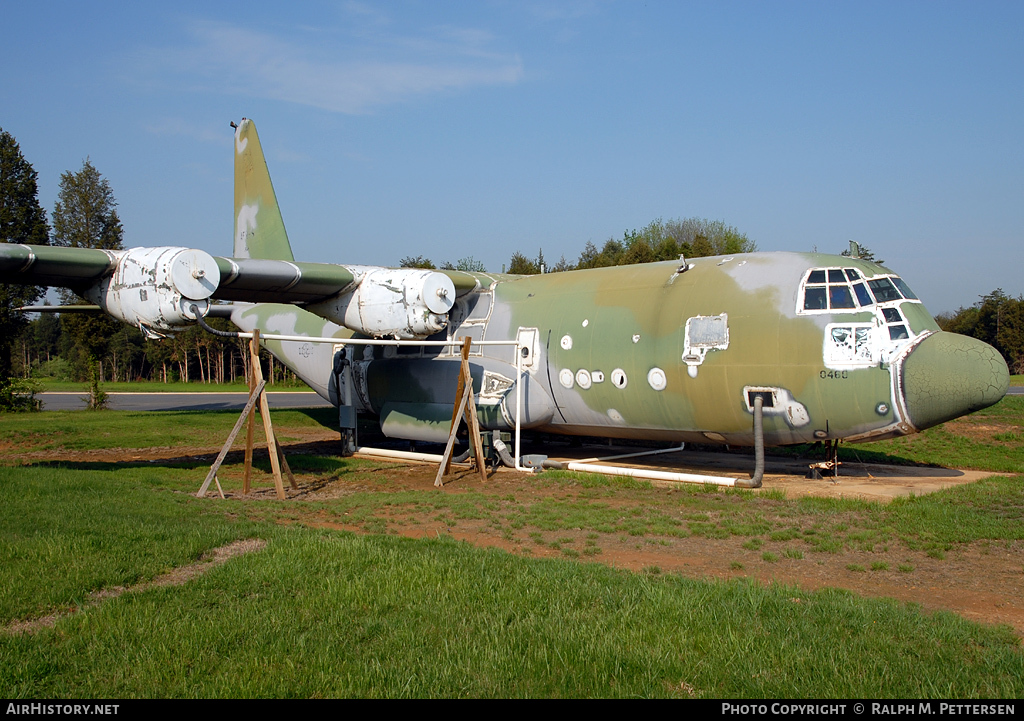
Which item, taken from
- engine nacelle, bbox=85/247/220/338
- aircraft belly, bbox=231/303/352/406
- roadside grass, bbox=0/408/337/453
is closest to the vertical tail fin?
aircraft belly, bbox=231/303/352/406

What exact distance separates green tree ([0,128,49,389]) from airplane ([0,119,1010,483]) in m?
18.3

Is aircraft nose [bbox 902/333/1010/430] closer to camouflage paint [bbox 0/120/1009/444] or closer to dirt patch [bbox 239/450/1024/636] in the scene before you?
camouflage paint [bbox 0/120/1009/444]

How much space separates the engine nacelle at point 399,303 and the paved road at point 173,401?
15.3 meters

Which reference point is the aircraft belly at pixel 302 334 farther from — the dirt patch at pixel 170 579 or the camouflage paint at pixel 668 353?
the dirt patch at pixel 170 579

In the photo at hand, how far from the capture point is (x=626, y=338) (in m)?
12.9

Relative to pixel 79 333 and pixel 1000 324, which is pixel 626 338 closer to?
pixel 79 333

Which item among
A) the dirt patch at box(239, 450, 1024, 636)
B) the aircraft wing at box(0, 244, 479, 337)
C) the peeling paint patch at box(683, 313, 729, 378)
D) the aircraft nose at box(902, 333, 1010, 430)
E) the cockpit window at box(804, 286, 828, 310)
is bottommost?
the dirt patch at box(239, 450, 1024, 636)

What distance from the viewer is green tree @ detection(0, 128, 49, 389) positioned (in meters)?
27.7

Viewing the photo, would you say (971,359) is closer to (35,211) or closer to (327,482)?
(327,482)

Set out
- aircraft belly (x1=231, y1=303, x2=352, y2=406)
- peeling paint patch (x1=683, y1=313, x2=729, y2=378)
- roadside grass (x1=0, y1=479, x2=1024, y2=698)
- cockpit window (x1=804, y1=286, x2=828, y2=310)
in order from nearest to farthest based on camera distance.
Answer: roadside grass (x1=0, y1=479, x2=1024, y2=698) → cockpit window (x1=804, y1=286, x2=828, y2=310) → peeling paint patch (x1=683, y1=313, x2=729, y2=378) → aircraft belly (x1=231, y1=303, x2=352, y2=406)

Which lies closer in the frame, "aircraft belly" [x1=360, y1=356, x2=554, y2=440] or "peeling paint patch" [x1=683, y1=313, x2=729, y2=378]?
"peeling paint patch" [x1=683, y1=313, x2=729, y2=378]

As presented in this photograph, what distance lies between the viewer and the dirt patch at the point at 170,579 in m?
5.35

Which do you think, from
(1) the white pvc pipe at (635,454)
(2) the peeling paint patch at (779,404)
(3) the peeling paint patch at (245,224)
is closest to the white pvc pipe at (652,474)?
(1) the white pvc pipe at (635,454)

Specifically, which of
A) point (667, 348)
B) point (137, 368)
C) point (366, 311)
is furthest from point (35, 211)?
point (137, 368)
